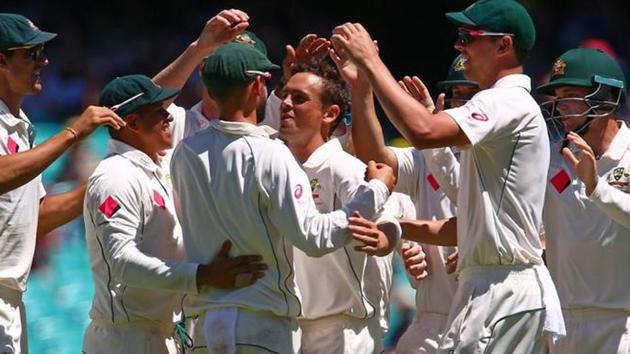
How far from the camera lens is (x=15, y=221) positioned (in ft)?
22.7

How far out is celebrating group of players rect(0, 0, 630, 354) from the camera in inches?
247

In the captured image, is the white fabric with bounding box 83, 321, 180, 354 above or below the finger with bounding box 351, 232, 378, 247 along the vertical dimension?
below

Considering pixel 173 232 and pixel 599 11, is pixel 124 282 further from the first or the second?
pixel 599 11

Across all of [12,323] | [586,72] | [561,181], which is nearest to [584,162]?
[561,181]

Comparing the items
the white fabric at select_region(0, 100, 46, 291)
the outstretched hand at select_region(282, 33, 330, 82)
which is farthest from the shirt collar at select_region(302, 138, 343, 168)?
the white fabric at select_region(0, 100, 46, 291)

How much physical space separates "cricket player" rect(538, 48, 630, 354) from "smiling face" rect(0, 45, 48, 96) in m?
2.28

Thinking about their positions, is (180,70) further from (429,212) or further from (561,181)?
(561,181)

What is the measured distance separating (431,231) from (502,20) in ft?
3.78

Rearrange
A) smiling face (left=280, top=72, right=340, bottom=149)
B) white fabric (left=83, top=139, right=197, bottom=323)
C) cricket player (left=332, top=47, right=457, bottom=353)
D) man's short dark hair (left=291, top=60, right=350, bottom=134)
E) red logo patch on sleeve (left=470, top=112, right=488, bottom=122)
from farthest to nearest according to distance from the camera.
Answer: cricket player (left=332, top=47, right=457, bottom=353), man's short dark hair (left=291, top=60, right=350, bottom=134), smiling face (left=280, top=72, right=340, bottom=149), white fabric (left=83, top=139, right=197, bottom=323), red logo patch on sleeve (left=470, top=112, right=488, bottom=122)

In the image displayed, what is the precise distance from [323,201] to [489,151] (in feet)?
3.15

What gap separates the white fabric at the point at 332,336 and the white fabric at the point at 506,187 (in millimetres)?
816

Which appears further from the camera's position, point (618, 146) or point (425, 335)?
point (425, 335)

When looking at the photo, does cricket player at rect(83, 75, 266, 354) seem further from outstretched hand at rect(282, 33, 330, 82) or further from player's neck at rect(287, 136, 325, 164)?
outstretched hand at rect(282, 33, 330, 82)

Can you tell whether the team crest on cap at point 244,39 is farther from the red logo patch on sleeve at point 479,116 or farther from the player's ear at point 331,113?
the red logo patch on sleeve at point 479,116
